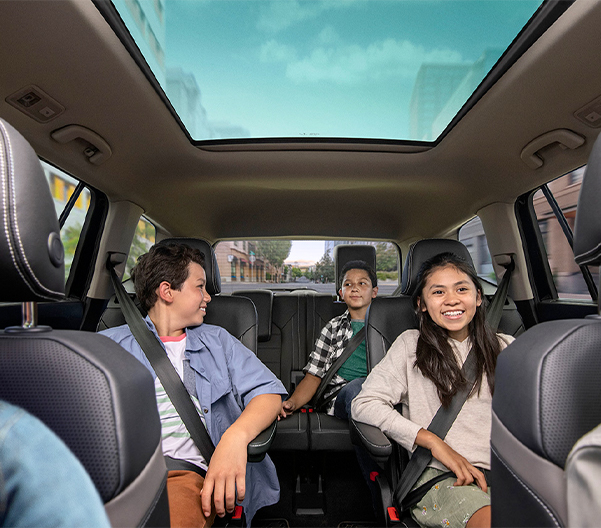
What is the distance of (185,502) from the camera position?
3.59 feet

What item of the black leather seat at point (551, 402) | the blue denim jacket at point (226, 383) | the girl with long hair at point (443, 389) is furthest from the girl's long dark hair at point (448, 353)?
the black leather seat at point (551, 402)

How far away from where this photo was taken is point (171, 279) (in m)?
1.52

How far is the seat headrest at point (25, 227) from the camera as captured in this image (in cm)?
60

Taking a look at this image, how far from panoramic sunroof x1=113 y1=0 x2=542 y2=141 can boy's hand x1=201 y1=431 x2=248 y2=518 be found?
1.45 metres

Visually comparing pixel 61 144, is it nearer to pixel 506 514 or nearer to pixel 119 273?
pixel 119 273

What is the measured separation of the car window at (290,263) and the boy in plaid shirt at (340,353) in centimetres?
72

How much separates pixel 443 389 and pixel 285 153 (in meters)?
1.55

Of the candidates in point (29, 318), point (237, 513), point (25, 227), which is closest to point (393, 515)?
point (237, 513)

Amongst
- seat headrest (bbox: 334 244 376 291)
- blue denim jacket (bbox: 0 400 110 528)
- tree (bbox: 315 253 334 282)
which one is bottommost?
blue denim jacket (bbox: 0 400 110 528)

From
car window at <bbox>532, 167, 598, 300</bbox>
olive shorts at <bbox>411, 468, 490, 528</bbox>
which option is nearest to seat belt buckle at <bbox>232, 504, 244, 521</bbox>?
olive shorts at <bbox>411, 468, 490, 528</bbox>

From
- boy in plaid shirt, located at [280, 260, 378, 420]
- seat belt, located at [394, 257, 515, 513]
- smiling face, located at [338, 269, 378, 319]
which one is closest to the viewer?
seat belt, located at [394, 257, 515, 513]

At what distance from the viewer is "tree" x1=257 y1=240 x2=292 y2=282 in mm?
3754

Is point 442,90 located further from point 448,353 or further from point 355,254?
point 355,254

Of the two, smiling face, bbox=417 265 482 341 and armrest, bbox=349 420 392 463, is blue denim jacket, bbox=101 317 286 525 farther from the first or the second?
smiling face, bbox=417 265 482 341
